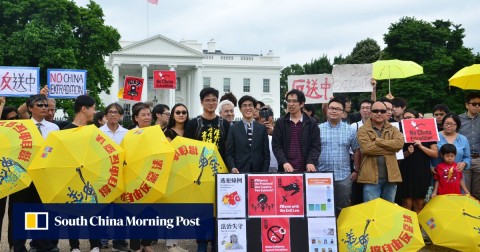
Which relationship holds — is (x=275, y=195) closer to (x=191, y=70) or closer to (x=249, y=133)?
(x=249, y=133)

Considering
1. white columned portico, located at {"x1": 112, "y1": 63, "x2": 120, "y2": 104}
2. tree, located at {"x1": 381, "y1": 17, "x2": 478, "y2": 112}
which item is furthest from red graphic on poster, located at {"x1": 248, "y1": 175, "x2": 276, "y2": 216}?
white columned portico, located at {"x1": 112, "y1": 63, "x2": 120, "y2": 104}

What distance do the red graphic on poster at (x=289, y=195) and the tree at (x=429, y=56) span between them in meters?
35.0

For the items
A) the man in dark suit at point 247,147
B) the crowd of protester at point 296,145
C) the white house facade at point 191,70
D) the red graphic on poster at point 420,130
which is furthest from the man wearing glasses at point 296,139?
the white house facade at point 191,70

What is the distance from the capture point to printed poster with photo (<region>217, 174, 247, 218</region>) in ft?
19.7

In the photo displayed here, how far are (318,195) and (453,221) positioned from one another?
2.11m

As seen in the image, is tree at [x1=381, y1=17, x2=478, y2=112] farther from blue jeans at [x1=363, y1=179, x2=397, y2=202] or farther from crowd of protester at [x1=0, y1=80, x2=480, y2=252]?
blue jeans at [x1=363, y1=179, x2=397, y2=202]

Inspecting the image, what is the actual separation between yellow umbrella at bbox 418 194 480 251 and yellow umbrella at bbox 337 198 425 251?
75 centimetres

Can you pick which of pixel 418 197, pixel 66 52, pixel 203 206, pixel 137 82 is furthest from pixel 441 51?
pixel 203 206

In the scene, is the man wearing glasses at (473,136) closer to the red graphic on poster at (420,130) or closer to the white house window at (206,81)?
the red graphic on poster at (420,130)

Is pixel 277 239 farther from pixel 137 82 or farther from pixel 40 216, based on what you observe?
pixel 137 82

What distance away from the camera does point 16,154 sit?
5.98 m

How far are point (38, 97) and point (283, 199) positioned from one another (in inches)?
133

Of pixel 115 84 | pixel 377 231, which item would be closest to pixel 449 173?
pixel 377 231

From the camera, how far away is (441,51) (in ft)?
143
